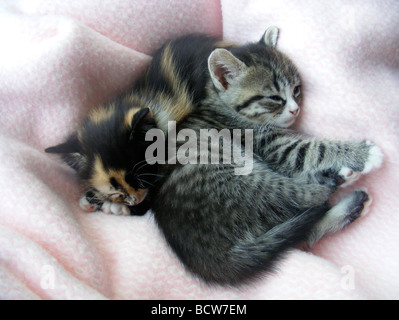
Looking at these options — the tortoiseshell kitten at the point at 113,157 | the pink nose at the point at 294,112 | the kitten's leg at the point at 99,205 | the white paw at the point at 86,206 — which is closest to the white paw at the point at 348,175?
the pink nose at the point at 294,112

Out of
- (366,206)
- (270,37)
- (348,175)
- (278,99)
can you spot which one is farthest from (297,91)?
(366,206)

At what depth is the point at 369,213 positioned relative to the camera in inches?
45.1

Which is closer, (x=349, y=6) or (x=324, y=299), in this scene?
(x=324, y=299)

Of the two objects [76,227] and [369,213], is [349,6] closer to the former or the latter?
[369,213]

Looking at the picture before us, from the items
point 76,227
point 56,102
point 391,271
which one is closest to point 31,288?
point 76,227

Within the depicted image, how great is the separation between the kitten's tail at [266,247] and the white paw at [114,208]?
1.39ft

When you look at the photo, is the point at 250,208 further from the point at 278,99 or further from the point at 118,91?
the point at 118,91

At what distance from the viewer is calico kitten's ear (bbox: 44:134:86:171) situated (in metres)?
1.14

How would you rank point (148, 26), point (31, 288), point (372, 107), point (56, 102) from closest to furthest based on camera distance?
point (31, 288)
point (372, 107)
point (56, 102)
point (148, 26)

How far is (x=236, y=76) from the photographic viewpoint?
136 centimetres

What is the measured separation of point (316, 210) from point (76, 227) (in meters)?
0.76

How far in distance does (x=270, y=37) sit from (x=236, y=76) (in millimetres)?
198

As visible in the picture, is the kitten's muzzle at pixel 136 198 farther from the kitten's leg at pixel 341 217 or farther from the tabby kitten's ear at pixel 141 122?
the kitten's leg at pixel 341 217

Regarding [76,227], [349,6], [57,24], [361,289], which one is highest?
[349,6]
